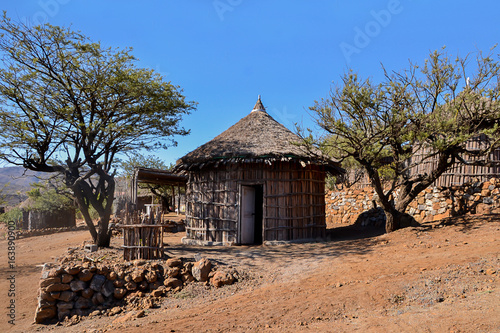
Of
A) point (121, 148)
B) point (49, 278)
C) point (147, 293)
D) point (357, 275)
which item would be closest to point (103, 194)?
point (121, 148)

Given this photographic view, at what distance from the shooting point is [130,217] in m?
8.43

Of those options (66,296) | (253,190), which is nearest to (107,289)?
(66,296)

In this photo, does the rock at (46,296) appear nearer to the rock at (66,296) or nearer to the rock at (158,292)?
the rock at (66,296)

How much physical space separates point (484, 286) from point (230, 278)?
4.41 meters

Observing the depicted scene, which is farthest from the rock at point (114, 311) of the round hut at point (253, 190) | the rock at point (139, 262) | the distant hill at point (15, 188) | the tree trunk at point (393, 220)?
the tree trunk at point (393, 220)

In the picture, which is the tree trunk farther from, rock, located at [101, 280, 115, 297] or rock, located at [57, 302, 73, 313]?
rock, located at [57, 302, 73, 313]

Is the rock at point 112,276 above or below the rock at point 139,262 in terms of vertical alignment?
below

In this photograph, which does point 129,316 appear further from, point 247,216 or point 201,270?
point 247,216

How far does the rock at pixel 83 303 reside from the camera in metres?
6.85

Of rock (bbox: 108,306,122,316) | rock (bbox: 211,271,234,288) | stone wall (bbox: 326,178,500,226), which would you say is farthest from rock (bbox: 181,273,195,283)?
stone wall (bbox: 326,178,500,226)

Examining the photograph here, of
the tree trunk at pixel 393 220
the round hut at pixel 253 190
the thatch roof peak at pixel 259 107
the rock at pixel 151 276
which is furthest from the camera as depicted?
the thatch roof peak at pixel 259 107

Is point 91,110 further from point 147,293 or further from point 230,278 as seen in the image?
point 230,278

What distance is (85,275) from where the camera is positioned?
706cm

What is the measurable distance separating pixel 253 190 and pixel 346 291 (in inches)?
237
